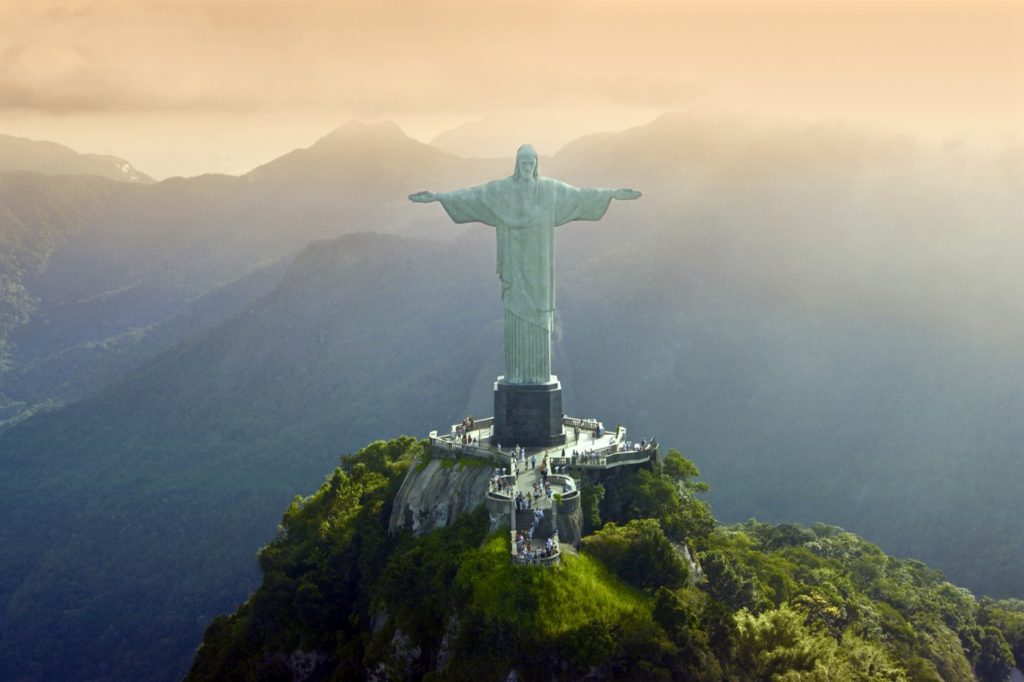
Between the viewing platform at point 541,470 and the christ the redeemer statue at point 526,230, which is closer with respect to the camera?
the viewing platform at point 541,470

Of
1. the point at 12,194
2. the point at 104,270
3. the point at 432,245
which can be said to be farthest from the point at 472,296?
the point at 12,194

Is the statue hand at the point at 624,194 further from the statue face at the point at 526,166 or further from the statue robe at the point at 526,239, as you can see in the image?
the statue face at the point at 526,166

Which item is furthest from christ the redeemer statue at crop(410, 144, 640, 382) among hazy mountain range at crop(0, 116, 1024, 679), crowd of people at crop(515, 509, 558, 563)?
hazy mountain range at crop(0, 116, 1024, 679)

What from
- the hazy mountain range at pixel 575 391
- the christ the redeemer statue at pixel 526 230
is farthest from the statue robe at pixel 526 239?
the hazy mountain range at pixel 575 391

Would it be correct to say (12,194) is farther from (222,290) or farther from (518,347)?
(518,347)

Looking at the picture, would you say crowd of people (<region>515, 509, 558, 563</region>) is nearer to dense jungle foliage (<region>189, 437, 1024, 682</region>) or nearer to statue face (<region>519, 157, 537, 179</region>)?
dense jungle foliage (<region>189, 437, 1024, 682</region>)
